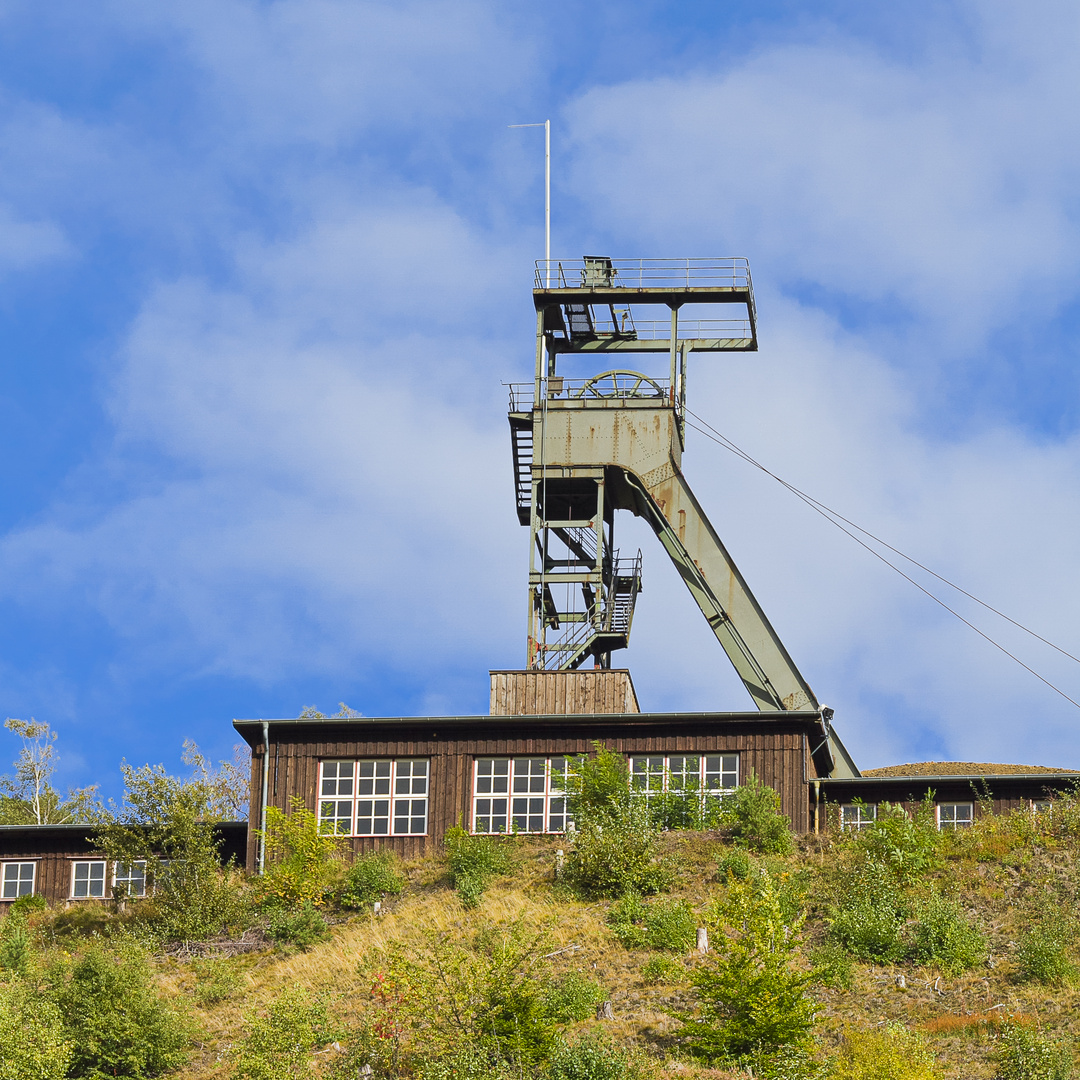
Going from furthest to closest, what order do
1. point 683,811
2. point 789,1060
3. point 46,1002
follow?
1. point 683,811
2. point 46,1002
3. point 789,1060

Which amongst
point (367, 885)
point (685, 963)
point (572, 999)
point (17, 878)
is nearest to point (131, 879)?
point (17, 878)

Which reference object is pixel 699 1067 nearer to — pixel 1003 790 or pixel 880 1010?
pixel 880 1010

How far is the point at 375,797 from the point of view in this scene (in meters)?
38.2

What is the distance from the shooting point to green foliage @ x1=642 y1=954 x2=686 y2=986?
2856cm

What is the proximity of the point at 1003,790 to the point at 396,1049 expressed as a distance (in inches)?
713

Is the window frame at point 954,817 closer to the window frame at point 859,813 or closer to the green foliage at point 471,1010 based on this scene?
the window frame at point 859,813

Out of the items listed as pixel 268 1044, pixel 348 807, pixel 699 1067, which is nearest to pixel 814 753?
pixel 348 807

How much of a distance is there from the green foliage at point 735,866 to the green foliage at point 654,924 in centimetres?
165

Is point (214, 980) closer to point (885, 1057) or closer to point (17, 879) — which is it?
point (17, 879)

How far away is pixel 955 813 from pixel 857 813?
230cm

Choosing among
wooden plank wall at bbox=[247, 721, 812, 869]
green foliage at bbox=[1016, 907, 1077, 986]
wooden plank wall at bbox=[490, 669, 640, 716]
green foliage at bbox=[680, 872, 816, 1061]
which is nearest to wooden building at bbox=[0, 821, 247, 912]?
wooden plank wall at bbox=[247, 721, 812, 869]

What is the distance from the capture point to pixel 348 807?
38062mm

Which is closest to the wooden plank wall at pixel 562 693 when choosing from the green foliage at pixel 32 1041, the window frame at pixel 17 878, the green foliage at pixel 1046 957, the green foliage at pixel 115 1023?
the window frame at pixel 17 878

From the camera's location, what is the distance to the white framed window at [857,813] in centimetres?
3744
